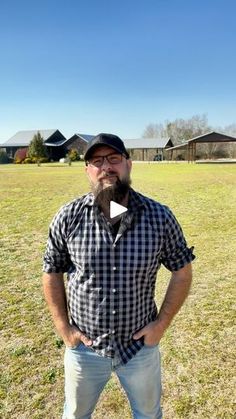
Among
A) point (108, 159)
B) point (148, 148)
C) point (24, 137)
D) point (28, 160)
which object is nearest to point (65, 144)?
point (24, 137)

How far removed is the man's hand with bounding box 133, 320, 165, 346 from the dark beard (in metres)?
0.74

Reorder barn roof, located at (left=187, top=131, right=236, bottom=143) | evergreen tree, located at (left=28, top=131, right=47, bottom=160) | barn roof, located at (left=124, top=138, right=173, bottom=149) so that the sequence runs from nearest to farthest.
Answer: barn roof, located at (left=187, top=131, right=236, bottom=143), evergreen tree, located at (left=28, top=131, right=47, bottom=160), barn roof, located at (left=124, top=138, right=173, bottom=149)

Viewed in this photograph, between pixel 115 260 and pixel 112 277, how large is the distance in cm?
10

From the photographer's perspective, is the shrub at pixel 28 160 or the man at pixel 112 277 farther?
the shrub at pixel 28 160

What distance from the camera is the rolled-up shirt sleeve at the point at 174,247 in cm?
193

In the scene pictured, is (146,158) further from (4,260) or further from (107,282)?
(107,282)

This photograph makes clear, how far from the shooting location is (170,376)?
3270 millimetres

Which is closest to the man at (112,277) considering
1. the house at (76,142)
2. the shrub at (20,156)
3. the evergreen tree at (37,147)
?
the evergreen tree at (37,147)

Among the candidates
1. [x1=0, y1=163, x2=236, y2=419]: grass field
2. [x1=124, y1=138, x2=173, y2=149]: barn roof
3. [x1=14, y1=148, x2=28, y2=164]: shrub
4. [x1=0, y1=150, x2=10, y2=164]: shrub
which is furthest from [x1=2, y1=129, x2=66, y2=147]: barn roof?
[x1=0, y1=163, x2=236, y2=419]: grass field

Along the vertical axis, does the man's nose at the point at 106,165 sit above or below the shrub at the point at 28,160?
below

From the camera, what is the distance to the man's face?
193cm

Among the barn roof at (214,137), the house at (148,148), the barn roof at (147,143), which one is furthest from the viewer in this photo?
the barn roof at (147,143)

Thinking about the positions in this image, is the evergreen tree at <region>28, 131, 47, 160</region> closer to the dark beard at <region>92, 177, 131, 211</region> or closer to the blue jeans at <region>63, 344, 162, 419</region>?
the dark beard at <region>92, 177, 131, 211</region>

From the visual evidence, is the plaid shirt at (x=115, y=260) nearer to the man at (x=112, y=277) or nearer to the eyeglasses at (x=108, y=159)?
the man at (x=112, y=277)
